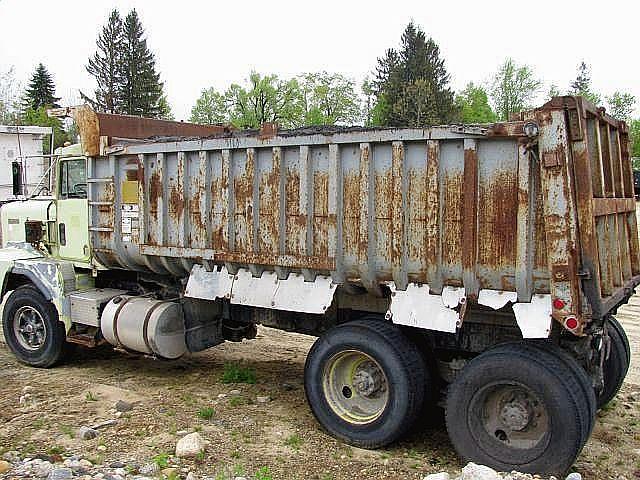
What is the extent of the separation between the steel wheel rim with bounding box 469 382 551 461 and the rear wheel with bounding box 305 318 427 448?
1.82 feet

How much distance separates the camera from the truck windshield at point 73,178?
8.02 meters

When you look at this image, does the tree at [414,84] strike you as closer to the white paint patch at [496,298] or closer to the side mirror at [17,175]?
the side mirror at [17,175]

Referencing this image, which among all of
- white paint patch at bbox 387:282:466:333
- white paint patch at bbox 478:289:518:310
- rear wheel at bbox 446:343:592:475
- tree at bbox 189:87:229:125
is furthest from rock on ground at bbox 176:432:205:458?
tree at bbox 189:87:229:125

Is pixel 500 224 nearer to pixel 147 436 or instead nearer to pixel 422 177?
pixel 422 177

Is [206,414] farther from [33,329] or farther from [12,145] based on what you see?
[12,145]

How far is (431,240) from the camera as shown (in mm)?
5422

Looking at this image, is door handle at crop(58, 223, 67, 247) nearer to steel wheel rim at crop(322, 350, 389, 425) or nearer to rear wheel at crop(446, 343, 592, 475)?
steel wheel rim at crop(322, 350, 389, 425)

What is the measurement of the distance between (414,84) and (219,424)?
49511 millimetres

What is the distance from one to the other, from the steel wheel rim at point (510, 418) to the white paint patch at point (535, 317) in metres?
0.41

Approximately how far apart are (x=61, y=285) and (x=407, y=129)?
472 centimetres

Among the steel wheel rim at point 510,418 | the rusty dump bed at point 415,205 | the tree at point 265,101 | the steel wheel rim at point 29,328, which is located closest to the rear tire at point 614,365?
the rusty dump bed at point 415,205

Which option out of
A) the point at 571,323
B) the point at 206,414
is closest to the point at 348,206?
the point at 571,323

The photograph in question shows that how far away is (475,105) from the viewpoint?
60.7 metres

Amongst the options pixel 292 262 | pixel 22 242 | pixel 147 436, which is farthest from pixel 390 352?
pixel 22 242
